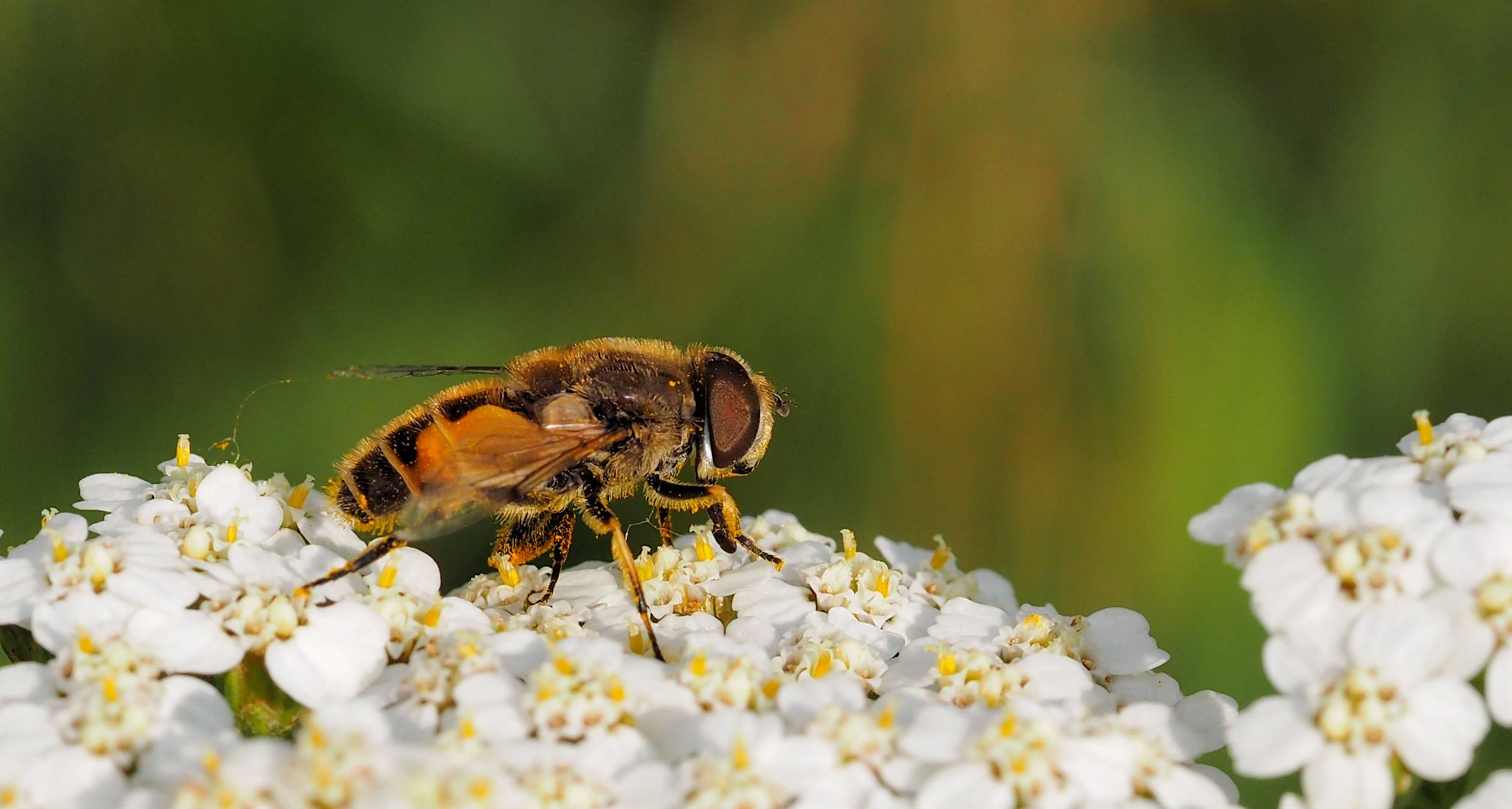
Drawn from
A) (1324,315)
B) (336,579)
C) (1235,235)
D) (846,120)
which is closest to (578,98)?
(846,120)

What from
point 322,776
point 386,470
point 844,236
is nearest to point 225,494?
point 386,470

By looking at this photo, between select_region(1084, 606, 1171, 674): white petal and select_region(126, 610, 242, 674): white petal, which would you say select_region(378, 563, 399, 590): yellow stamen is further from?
select_region(1084, 606, 1171, 674): white petal

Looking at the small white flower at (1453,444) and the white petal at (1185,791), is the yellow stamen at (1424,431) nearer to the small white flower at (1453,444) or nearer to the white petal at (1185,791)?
the small white flower at (1453,444)

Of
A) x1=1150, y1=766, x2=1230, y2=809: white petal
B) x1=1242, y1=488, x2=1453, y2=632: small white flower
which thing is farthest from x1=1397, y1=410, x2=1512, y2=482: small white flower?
x1=1150, y1=766, x2=1230, y2=809: white petal

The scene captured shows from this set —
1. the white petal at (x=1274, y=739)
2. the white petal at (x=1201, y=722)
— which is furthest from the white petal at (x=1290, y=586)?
the white petal at (x=1201, y=722)

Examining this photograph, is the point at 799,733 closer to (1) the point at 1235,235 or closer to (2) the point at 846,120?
(1) the point at 1235,235

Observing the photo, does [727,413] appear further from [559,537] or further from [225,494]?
[225,494]
